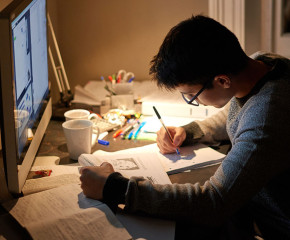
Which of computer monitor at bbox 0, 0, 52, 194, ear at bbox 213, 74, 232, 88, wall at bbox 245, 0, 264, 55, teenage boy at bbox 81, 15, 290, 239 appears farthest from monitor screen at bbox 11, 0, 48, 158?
wall at bbox 245, 0, 264, 55

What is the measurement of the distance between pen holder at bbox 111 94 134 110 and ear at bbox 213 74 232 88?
2.51ft

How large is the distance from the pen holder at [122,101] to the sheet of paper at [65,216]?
774 millimetres

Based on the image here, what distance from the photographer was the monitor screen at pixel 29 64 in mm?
984

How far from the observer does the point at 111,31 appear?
2213 millimetres

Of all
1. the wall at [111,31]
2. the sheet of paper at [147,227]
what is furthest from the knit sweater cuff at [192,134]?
the wall at [111,31]

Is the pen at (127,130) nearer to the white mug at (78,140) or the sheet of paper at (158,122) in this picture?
the sheet of paper at (158,122)

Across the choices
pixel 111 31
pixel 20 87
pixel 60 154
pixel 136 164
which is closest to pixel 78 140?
pixel 60 154

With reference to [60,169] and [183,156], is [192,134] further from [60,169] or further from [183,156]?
[60,169]

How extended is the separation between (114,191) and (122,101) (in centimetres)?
83

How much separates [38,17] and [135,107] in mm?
645

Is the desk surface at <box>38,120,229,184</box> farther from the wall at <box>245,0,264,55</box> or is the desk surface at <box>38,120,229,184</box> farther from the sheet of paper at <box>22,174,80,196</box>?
the wall at <box>245,0,264,55</box>

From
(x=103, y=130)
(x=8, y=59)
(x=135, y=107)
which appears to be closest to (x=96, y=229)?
(x=8, y=59)

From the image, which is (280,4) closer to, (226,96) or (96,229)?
(226,96)

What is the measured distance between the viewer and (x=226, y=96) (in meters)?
1.14
